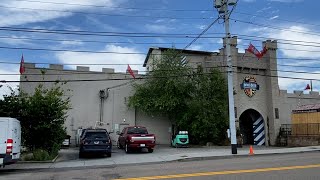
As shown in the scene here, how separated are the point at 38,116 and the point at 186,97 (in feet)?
51.1

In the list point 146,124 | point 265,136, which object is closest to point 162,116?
point 146,124

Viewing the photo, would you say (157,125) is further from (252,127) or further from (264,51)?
(264,51)

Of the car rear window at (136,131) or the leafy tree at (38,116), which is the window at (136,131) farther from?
the leafy tree at (38,116)

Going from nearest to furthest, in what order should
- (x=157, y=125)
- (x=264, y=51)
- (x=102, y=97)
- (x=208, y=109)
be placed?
1. (x=208, y=109)
2. (x=102, y=97)
3. (x=264, y=51)
4. (x=157, y=125)

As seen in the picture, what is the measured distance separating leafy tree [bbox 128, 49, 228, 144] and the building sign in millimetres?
4569

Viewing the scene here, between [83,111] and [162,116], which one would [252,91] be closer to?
[162,116]

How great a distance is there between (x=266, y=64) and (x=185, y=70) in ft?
33.7

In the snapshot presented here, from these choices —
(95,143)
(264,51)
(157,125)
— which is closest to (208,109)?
(157,125)

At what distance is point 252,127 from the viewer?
42.1 metres

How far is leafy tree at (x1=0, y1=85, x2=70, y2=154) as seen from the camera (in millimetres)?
23812

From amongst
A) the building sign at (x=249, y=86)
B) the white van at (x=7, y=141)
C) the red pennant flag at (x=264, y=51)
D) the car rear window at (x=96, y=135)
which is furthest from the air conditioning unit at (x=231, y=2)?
the white van at (x=7, y=141)

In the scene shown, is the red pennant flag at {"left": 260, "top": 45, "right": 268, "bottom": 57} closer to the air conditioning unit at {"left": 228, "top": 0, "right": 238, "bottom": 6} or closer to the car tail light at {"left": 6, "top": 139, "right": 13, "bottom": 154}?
the air conditioning unit at {"left": 228, "top": 0, "right": 238, "bottom": 6}

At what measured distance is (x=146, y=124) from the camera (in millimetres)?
37594

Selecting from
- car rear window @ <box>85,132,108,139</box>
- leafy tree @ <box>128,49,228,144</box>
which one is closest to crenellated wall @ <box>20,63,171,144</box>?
leafy tree @ <box>128,49,228,144</box>
